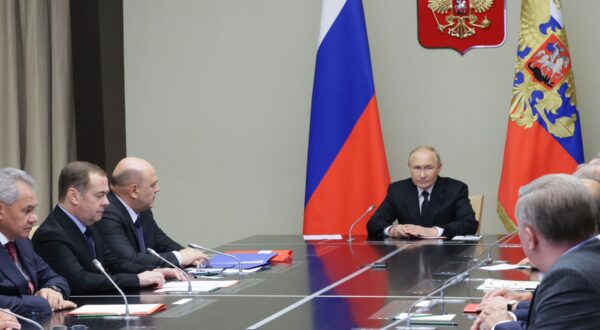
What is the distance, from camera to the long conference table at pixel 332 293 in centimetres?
349

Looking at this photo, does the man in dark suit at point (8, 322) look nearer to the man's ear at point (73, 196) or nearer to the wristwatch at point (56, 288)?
the wristwatch at point (56, 288)

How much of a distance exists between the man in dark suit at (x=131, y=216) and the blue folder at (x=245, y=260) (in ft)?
0.29

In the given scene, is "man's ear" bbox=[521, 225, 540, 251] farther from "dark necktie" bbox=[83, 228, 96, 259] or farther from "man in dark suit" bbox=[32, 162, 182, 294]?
"dark necktie" bbox=[83, 228, 96, 259]

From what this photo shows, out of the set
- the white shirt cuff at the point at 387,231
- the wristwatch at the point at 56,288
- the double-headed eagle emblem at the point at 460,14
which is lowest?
the white shirt cuff at the point at 387,231

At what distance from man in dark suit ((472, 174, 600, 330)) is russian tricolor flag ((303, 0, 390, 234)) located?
16.8 ft

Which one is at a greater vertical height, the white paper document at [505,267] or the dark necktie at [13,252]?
the dark necktie at [13,252]

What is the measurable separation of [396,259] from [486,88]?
3.08m

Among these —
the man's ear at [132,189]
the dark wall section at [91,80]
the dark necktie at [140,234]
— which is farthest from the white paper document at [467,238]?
the dark wall section at [91,80]

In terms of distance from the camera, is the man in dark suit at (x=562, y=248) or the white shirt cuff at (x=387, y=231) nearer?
the man in dark suit at (x=562, y=248)

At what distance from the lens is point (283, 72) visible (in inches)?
324

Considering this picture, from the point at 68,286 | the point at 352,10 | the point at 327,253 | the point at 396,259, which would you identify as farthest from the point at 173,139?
the point at 68,286

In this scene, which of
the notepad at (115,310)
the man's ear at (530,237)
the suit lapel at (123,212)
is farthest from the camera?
the suit lapel at (123,212)

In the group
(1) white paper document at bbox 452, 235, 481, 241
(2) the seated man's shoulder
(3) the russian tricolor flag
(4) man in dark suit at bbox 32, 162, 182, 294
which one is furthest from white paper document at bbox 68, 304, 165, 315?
(3) the russian tricolor flag

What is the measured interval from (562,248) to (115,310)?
1953 millimetres
